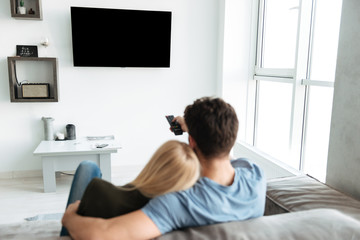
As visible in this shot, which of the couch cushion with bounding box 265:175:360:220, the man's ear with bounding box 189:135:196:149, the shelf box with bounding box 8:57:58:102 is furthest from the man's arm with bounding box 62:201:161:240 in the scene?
the shelf box with bounding box 8:57:58:102

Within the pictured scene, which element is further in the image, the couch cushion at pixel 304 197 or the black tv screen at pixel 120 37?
the black tv screen at pixel 120 37

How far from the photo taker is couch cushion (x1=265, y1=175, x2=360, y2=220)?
1535 millimetres

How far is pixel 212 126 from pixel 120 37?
274 centimetres

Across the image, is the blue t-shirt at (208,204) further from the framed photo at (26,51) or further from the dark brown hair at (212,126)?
the framed photo at (26,51)

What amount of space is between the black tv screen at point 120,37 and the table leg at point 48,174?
1083 millimetres

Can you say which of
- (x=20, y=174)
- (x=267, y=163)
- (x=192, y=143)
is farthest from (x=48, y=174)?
(x=192, y=143)

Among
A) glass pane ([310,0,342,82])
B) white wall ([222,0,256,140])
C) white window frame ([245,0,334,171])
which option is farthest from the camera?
white wall ([222,0,256,140])

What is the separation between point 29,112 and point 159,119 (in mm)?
1462

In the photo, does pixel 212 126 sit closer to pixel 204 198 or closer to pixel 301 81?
pixel 204 198

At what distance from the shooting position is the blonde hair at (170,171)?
1089mm

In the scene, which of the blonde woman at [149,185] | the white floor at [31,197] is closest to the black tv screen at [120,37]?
the white floor at [31,197]

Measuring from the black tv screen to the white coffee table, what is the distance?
37.1 inches

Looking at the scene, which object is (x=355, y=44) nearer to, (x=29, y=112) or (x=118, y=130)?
(x=118, y=130)

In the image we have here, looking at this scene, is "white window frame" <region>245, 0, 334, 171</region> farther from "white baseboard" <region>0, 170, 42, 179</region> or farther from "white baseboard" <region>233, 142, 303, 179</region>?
"white baseboard" <region>0, 170, 42, 179</region>
